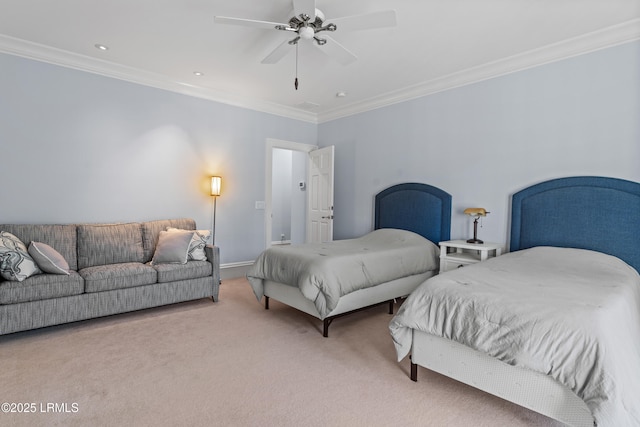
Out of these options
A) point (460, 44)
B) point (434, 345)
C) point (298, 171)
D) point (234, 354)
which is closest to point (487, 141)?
point (460, 44)

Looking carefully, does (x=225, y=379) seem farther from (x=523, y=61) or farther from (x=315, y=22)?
(x=523, y=61)

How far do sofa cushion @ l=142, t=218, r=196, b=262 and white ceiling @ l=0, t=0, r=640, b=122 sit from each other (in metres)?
1.81

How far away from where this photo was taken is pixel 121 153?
413cm

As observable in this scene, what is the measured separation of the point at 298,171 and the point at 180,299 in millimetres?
4476

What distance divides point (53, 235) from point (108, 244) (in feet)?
1.63

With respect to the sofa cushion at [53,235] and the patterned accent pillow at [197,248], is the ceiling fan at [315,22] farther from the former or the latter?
the sofa cushion at [53,235]

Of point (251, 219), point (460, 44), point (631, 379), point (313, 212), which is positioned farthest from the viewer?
point (313, 212)

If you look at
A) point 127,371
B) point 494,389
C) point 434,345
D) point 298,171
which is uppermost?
point 298,171

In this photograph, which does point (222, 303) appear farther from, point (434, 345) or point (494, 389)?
point (494, 389)

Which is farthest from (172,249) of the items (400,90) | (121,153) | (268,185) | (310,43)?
(400,90)

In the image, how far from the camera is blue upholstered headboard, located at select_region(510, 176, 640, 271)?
293cm

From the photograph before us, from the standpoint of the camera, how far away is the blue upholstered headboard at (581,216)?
293 cm

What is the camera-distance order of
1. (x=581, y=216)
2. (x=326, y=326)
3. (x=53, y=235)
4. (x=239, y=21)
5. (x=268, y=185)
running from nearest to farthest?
1. (x=239, y=21)
2. (x=326, y=326)
3. (x=581, y=216)
4. (x=53, y=235)
5. (x=268, y=185)

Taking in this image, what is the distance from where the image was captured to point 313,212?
5.90 m
